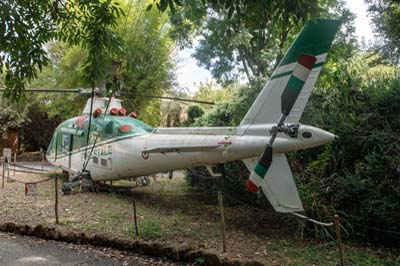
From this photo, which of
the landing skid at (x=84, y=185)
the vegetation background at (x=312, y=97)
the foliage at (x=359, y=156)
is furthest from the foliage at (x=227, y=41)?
the landing skid at (x=84, y=185)

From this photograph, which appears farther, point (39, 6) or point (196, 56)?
point (196, 56)

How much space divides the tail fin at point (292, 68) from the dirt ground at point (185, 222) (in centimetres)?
186

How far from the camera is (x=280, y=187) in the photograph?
5.88 meters

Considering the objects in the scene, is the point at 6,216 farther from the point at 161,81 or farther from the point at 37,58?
the point at 161,81

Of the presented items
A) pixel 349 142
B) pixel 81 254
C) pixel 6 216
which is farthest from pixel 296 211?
pixel 6 216

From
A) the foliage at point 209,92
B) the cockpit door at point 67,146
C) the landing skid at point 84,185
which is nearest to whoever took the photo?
the landing skid at point 84,185

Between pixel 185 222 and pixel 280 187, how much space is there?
2.23 metres

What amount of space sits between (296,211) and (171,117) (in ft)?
52.5

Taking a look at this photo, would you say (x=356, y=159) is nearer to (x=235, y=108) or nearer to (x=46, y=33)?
(x=235, y=108)

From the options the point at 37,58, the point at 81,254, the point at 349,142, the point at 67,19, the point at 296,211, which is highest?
the point at 67,19

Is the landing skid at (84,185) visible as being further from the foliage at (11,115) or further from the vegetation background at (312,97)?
the foliage at (11,115)

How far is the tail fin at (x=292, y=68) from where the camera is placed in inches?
225

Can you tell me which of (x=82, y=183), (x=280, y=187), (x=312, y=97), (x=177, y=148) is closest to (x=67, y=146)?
(x=82, y=183)

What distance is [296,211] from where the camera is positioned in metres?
5.77
